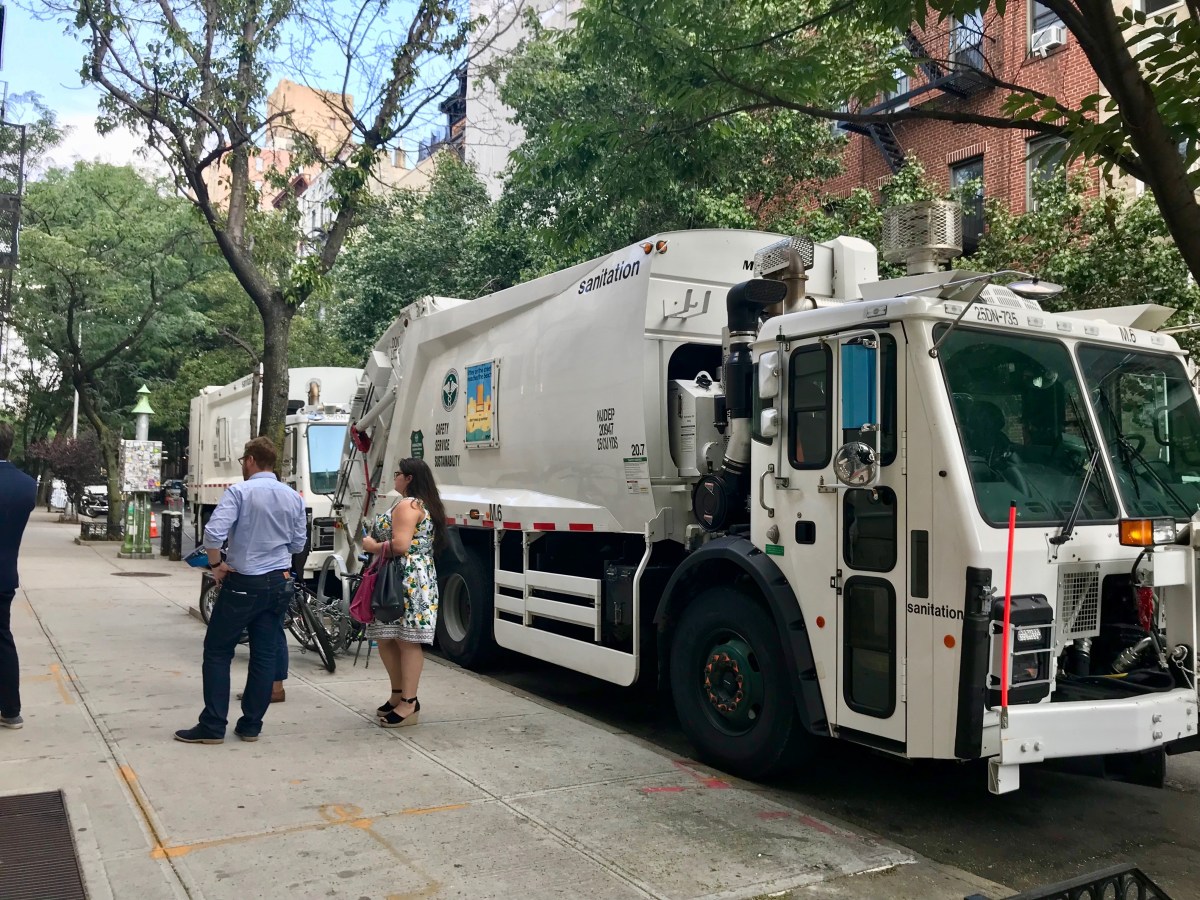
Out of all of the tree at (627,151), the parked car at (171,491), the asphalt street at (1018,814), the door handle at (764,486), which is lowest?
the asphalt street at (1018,814)

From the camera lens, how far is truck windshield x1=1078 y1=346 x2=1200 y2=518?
16.4 feet

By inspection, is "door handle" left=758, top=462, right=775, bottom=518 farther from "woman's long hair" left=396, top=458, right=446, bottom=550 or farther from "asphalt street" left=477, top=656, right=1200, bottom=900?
"woman's long hair" left=396, top=458, right=446, bottom=550

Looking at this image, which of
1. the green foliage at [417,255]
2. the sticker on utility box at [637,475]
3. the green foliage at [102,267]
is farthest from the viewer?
the green foliage at [102,267]

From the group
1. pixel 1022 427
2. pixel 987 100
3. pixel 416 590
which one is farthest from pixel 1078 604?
pixel 987 100

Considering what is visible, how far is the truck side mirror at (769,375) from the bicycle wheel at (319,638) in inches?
179

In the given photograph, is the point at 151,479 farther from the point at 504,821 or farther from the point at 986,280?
the point at 986,280

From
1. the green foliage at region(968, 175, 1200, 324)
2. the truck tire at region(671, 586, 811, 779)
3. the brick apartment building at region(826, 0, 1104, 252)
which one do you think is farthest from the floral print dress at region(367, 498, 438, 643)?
the brick apartment building at region(826, 0, 1104, 252)

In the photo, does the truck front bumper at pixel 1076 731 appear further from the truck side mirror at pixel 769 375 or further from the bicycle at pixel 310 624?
the bicycle at pixel 310 624

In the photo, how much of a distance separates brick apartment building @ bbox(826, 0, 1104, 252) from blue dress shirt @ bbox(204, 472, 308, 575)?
1103 cm

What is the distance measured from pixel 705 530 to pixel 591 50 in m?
5.44

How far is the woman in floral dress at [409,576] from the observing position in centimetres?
634

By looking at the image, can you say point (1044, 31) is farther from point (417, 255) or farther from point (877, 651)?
point (877, 651)

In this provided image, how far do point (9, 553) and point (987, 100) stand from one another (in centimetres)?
1544

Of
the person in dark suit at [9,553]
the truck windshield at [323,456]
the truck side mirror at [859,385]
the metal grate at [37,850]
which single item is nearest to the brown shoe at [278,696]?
the person in dark suit at [9,553]
